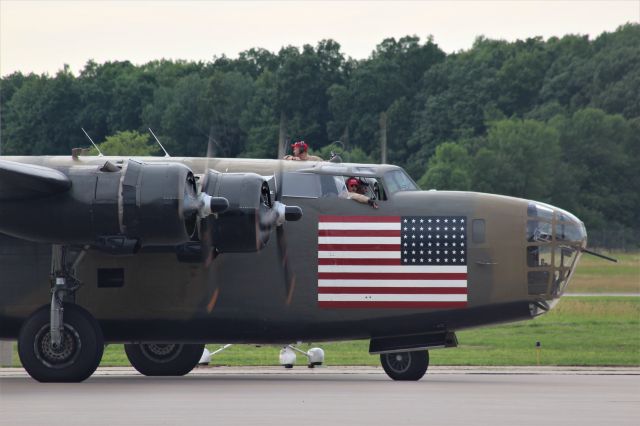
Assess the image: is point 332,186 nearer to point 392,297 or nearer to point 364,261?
point 364,261

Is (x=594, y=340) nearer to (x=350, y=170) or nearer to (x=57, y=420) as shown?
(x=350, y=170)

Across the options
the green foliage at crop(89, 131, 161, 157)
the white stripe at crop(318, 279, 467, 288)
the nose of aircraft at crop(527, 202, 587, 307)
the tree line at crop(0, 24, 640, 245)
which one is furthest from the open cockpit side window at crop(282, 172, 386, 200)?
the green foliage at crop(89, 131, 161, 157)

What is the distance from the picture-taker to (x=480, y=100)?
132 meters

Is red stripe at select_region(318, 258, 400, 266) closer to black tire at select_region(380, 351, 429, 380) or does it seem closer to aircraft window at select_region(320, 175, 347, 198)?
aircraft window at select_region(320, 175, 347, 198)

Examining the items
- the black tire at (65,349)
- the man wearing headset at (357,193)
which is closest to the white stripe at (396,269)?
the man wearing headset at (357,193)

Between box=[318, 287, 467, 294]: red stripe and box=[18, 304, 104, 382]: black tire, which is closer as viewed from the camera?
box=[18, 304, 104, 382]: black tire

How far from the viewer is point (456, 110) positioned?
129 meters

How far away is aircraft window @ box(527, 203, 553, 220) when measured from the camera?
2388 centimetres

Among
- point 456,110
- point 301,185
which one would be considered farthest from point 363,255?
point 456,110

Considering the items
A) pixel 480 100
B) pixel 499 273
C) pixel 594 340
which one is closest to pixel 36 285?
pixel 499 273

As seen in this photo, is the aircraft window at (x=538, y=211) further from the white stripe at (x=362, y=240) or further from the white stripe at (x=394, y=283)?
the white stripe at (x=362, y=240)

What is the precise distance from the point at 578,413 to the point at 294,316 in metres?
6.90

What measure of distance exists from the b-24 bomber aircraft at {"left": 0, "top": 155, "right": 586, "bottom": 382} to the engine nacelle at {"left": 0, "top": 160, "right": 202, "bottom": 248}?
0.44 meters

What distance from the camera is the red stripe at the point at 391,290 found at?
78.4 feet
